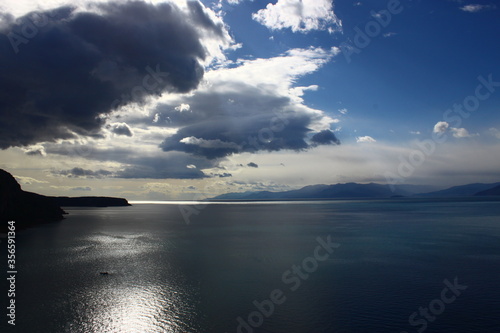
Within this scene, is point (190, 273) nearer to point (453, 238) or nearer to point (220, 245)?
point (220, 245)

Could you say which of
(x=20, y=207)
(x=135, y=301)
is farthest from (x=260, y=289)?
(x=20, y=207)

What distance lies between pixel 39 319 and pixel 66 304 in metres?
3.82

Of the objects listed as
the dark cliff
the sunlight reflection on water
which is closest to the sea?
the sunlight reflection on water

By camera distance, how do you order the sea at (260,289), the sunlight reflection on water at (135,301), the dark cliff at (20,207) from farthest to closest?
1. the dark cliff at (20,207)
2. the sea at (260,289)
3. the sunlight reflection on water at (135,301)

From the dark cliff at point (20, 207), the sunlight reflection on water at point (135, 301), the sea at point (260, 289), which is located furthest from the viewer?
the dark cliff at point (20, 207)

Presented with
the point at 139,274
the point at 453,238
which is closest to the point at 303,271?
the point at 139,274

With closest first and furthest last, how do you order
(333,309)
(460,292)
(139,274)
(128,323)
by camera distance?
(128,323) → (333,309) → (460,292) → (139,274)

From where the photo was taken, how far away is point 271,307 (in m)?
31.8

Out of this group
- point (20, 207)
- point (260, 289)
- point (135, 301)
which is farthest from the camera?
point (20, 207)

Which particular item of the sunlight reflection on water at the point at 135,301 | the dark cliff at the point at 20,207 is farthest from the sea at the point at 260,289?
the dark cliff at the point at 20,207

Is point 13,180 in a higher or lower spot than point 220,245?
higher

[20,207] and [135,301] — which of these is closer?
[135,301]

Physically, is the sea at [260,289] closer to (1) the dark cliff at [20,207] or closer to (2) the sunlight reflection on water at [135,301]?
(2) the sunlight reflection on water at [135,301]

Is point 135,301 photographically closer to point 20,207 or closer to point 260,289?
point 260,289
